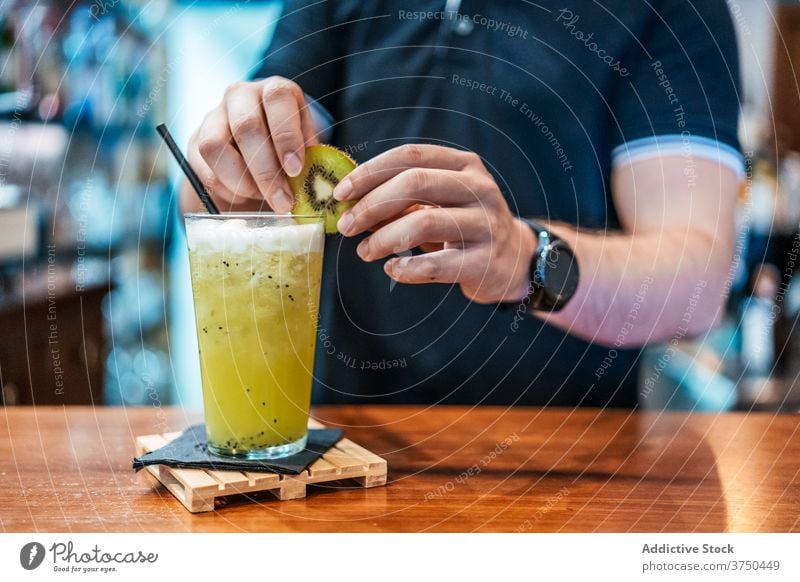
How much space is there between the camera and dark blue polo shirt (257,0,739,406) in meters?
1.28

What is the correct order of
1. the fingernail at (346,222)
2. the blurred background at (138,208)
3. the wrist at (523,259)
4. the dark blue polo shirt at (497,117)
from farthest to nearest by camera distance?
the blurred background at (138,208)
the dark blue polo shirt at (497,117)
the wrist at (523,259)
the fingernail at (346,222)

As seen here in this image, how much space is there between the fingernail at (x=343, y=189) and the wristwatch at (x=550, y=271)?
0.93 ft

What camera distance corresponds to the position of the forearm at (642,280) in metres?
1.13

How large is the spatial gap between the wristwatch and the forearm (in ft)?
0.09

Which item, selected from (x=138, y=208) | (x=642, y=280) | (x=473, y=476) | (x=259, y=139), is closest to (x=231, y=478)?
(x=473, y=476)

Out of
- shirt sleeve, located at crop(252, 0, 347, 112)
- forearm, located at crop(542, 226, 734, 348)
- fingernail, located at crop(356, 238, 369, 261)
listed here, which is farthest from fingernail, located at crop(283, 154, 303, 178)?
shirt sleeve, located at crop(252, 0, 347, 112)

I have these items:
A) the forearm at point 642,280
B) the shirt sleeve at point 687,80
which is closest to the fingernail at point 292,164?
the forearm at point 642,280

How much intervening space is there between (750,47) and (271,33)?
1210 mm

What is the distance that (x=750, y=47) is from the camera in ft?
6.35

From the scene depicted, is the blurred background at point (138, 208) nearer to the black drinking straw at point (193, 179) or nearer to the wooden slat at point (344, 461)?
the black drinking straw at point (193, 179)

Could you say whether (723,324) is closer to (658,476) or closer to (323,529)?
(658,476)

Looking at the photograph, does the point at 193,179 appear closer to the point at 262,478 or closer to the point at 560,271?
the point at 262,478
